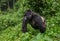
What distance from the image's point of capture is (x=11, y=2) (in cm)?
1970

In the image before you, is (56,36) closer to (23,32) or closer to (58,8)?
(23,32)

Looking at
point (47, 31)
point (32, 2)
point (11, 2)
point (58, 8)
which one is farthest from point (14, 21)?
point (11, 2)

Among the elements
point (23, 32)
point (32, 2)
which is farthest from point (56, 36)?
point (32, 2)

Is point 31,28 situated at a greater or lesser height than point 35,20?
lesser

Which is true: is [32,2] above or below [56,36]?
above

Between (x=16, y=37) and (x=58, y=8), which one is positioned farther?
(x=58, y=8)

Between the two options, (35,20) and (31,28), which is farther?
(31,28)

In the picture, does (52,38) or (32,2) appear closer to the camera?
(52,38)

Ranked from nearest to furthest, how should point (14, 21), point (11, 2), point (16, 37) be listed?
point (16, 37), point (14, 21), point (11, 2)

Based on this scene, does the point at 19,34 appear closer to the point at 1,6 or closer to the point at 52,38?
the point at 52,38

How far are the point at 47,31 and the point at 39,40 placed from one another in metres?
1.15

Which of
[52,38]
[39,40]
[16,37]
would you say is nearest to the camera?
[39,40]

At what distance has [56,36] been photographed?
273 inches

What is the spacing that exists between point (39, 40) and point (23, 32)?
1.20 meters
